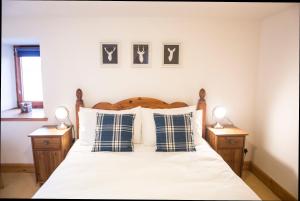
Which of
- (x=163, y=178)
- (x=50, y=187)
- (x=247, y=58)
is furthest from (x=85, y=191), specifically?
(x=247, y=58)

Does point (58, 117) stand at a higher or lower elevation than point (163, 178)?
higher

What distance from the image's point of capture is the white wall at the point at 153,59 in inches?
98.3

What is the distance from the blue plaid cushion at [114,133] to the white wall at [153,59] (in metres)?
0.54

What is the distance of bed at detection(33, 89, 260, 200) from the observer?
4.38 feet

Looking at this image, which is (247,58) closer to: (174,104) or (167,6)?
(174,104)

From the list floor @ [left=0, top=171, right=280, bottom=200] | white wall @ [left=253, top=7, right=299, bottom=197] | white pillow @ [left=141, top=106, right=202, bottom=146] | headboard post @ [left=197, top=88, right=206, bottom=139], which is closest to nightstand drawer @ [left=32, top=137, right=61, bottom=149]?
floor @ [left=0, top=171, right=280, bottom=200]

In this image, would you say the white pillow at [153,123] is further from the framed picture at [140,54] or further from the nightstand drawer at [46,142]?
the nightstand drawer at [46,142]

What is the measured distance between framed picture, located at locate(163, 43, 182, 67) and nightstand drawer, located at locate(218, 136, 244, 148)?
107cm

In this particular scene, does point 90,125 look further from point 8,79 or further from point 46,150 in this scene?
point 8,79

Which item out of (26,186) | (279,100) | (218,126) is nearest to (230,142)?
(218,126)

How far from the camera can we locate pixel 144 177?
5.08ft

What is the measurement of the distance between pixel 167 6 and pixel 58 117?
5.95ft

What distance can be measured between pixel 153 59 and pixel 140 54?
0.18 metres

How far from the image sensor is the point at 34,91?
280 centimetres
